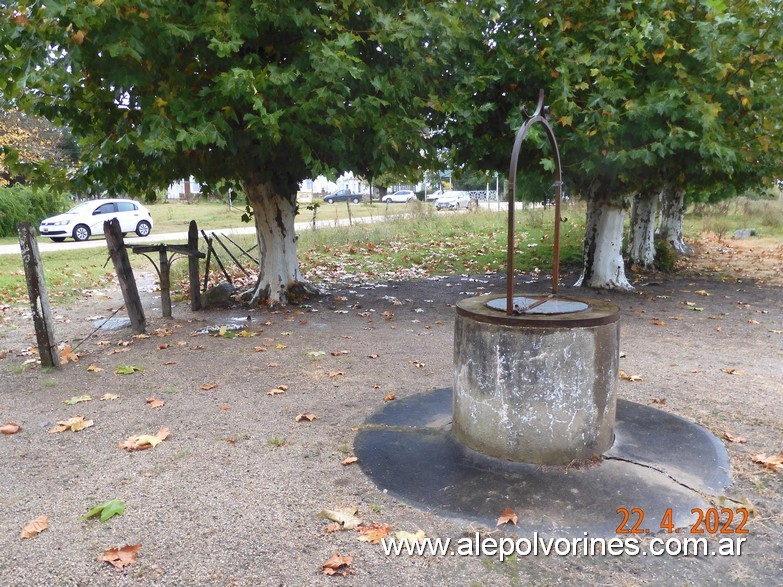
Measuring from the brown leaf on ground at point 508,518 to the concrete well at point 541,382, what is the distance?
63cm

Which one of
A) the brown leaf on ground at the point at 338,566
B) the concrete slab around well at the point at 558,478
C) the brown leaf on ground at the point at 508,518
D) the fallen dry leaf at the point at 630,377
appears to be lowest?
the fallen dry leaf at the point at 630,377

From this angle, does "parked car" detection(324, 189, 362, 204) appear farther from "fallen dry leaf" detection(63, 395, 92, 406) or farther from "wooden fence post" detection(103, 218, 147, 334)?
"fallen dry leaf" detection(63, 395, 92, 406)

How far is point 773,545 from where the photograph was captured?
3199 millimetres

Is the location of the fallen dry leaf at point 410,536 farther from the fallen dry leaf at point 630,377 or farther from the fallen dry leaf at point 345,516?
the fallen dry leaf at point 630,377

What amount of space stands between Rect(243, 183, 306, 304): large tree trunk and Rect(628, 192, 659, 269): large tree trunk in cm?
885

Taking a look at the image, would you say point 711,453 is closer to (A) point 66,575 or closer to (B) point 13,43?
(A) point 66,575

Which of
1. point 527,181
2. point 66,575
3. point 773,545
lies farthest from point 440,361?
point 527,181

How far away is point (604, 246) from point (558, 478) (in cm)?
859

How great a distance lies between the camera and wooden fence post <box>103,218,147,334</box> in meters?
8.09

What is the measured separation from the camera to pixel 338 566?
118 inches

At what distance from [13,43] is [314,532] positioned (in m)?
6.41

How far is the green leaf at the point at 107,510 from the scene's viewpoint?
3496 millimetres

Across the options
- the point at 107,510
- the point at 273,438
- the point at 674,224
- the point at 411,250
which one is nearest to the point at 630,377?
the point at 273,438

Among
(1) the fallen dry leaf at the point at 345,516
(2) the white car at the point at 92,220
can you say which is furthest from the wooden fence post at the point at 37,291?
(2) the white car at the point at 92,220
